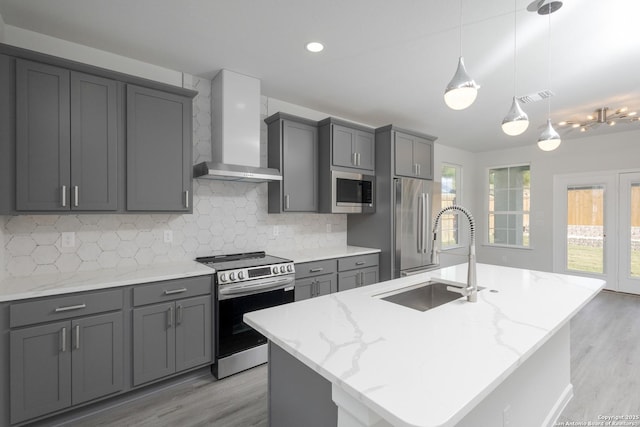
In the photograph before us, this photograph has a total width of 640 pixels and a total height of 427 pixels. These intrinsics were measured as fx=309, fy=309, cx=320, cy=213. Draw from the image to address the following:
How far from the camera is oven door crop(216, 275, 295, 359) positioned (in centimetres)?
249

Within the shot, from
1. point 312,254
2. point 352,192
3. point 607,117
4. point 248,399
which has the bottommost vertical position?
point 248,399

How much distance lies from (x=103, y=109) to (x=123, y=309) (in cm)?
144

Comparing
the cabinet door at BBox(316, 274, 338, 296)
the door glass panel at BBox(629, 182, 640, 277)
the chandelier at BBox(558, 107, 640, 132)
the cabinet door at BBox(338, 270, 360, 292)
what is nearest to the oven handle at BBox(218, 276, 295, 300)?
the cabinet door at BBox(316, 274, 338, 296)

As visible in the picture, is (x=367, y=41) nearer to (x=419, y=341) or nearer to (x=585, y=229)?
(x=419, y=341)

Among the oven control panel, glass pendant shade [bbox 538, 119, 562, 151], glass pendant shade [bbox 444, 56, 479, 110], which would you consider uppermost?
glass pendant shade [bbox 444, 56, 479, 110]

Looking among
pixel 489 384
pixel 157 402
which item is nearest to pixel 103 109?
pixel 157 402

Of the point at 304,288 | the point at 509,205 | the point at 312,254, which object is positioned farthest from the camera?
the point at 509,205

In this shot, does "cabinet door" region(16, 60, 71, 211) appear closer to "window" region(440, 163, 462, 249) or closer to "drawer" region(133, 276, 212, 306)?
"drawer" region(133, 276, 212, 306)

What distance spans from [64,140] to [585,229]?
23.6 feet

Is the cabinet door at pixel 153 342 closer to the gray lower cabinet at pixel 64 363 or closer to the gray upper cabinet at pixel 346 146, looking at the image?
the gray lower cabinet at pixel 64 363

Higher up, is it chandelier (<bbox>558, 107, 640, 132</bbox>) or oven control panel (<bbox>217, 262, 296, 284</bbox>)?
chandelier (<bbox>558, 107, 640, 132</bbox>)

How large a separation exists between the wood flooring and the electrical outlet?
118cm

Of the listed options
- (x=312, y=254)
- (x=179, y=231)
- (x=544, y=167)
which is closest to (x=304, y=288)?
(x=312, y=254)

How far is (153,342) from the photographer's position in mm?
2232
